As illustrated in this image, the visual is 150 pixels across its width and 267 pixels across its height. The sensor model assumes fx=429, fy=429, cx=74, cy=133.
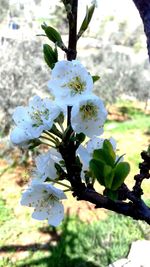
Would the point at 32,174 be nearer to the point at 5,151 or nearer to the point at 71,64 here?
the point at 71,64

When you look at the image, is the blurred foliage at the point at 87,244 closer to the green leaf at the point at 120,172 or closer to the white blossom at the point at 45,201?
the white blossom at the point at 45,201

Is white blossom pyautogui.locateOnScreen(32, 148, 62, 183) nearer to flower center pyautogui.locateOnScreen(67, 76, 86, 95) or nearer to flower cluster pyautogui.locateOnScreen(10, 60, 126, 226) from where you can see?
flower cluster pyautogui.locateOnScreen(10, 60, 126, 226)

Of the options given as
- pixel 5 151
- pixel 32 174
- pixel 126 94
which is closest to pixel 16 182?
pixel 5 151

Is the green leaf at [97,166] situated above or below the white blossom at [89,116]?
below

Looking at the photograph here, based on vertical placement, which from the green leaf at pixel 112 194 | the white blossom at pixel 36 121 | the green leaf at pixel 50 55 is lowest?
the green leaf at pixel 112 194

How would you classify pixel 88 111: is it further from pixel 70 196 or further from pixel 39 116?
pixel 70 196

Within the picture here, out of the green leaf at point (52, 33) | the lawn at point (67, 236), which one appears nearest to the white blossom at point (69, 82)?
the green leaf at point (52, 33)
